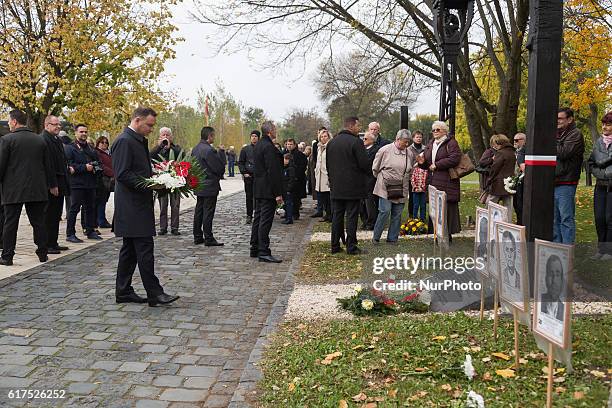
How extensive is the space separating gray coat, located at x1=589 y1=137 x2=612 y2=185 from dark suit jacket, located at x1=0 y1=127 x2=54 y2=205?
314 inches

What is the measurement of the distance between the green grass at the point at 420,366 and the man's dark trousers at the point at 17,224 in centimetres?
503

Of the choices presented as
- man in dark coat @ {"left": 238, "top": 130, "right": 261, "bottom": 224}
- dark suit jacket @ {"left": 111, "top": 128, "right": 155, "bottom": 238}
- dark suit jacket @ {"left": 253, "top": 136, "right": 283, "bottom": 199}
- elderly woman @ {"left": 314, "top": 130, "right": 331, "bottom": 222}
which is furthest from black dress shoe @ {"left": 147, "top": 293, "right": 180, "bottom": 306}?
man in dark coat @ {"left": 238, "top": 130, "right": 261, "bottom": 224}

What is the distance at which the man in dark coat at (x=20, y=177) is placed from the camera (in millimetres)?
8406

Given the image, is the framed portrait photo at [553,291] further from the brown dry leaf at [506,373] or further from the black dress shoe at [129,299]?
the black dress shoe at [129,299]

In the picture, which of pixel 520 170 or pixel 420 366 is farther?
pixel 520 170

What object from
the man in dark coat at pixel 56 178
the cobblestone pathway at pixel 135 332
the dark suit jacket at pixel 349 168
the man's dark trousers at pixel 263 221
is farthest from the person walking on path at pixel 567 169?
the man in dark coat at pixel 56 178

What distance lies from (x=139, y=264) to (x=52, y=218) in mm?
3966

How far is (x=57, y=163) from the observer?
9.62 meters

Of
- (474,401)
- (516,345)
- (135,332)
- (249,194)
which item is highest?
(249,194)

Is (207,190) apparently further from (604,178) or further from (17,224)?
(604,178)

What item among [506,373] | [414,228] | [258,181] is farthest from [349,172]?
[506,373]

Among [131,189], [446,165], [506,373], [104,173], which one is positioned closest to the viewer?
[506,373]

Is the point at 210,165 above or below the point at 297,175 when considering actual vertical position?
above

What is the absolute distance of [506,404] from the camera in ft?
11.6
